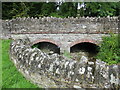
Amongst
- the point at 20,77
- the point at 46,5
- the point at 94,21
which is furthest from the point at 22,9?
the point at 20,77

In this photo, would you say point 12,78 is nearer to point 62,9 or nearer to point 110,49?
point 110,49

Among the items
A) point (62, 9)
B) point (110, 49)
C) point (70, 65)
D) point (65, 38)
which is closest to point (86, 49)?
point (65, 38)

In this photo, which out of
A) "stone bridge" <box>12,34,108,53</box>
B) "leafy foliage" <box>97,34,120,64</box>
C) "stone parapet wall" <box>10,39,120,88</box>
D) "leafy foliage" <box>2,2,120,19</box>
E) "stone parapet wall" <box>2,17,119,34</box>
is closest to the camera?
"stone parapet wall" <box>10,39,120,88</box>

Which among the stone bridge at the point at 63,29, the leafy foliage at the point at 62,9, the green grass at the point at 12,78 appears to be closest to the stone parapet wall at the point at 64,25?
the stone bridge at the point at 63,29

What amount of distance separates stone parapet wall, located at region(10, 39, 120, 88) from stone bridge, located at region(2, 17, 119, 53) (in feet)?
26.3

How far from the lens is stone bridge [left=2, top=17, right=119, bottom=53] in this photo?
44.2 ft

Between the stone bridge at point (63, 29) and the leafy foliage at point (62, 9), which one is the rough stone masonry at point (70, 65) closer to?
the stone bridge at point (63, 29)

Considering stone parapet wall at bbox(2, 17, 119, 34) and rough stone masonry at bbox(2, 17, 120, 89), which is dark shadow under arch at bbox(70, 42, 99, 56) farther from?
stone parapet wall at bbox(2, 17, 119, 34)

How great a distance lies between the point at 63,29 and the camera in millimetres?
13898

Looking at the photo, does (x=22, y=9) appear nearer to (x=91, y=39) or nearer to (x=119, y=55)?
(x=91, y=39)

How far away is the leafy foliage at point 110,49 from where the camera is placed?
1157 centimetres

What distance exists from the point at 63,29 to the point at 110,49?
4787 mm

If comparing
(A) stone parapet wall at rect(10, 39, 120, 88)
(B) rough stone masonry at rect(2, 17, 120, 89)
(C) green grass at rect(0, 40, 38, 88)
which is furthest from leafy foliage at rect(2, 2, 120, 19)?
(A) stone parapet wall at rect(10, 39, 120, 88)

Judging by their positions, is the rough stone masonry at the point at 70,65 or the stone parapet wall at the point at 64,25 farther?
the stone parapet wall at the point at 64,25
